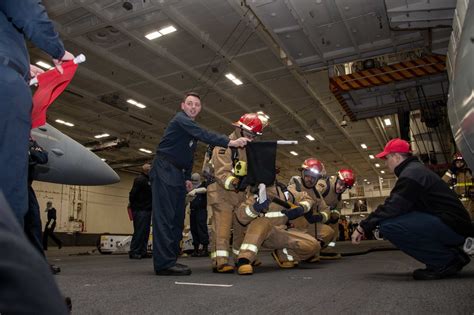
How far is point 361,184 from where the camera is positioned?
1216 inches

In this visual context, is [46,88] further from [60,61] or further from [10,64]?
[10,64]

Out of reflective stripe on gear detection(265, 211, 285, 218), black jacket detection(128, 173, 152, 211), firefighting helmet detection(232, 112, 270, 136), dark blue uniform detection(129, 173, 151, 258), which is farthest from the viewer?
black jacket detection(128, 173, 152, 211)

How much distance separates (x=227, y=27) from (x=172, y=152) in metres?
6.52

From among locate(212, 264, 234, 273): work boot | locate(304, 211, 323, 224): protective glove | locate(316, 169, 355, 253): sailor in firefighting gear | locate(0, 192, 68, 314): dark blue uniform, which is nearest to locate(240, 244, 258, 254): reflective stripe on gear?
locate(212, 264, 234, 273): work boot

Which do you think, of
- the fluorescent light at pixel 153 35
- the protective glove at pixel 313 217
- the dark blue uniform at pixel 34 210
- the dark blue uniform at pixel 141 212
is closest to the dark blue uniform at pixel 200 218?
the dark blue uniform at pixel 141 212

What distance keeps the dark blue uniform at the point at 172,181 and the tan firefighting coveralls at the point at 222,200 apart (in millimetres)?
308

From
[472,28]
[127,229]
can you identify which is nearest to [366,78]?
[472,28]

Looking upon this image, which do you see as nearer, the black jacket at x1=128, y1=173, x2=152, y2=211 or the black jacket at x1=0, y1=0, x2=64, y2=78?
the black jacket at x1=0, y1=0, x2=64, y2=78

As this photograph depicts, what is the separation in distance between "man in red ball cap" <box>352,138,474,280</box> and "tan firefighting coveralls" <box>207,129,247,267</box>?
1.25m

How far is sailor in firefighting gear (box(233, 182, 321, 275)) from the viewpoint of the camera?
3.49 metres

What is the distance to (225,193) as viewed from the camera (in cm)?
376

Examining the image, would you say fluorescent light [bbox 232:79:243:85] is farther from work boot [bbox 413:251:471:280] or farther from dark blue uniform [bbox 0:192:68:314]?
dark blue uniform [bbox 0:192:68:314]

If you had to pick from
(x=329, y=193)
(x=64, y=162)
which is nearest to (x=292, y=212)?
(x=64, y=162)

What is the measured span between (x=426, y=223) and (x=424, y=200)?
18 cm
